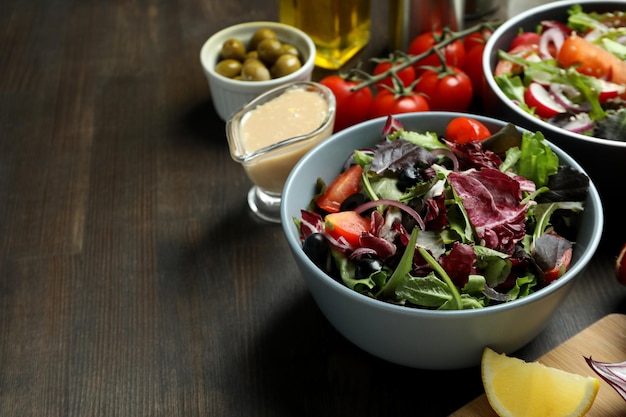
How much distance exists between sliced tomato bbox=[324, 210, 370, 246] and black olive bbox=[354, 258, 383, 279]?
0.05 metres

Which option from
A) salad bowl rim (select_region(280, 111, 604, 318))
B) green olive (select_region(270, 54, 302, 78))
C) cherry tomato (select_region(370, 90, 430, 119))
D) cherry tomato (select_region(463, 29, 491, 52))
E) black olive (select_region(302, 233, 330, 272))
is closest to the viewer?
salad bowl rim (select_region(280, 111, 604, 318))

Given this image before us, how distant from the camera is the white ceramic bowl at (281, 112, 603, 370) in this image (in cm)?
89

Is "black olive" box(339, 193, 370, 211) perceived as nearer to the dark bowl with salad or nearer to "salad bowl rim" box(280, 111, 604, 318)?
"salad bowl rim" box(280, 111, 604, 318)

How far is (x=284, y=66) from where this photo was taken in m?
1.54

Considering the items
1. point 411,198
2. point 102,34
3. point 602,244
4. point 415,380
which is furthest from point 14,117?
point 602,244

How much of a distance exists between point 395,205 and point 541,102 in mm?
446

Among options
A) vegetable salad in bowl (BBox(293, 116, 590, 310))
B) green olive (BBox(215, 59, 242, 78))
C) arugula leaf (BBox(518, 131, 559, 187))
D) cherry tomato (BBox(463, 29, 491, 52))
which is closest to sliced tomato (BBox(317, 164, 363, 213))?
vegetable salad in bowl (BBox(293, 116, 590, 310))

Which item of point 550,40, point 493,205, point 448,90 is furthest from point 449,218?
point 550,40

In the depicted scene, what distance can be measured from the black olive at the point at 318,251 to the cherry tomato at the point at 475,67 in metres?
0.75

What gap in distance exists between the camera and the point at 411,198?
1.08 metres

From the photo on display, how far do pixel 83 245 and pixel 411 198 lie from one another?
24.8 inches

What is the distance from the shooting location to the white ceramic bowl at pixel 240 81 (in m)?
1.48

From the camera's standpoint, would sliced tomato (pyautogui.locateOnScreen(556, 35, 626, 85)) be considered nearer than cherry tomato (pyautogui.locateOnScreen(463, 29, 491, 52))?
Yes

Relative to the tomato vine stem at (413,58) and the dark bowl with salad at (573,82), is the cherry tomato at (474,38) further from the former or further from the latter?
the dark bowl with salad at (573,82)
